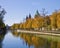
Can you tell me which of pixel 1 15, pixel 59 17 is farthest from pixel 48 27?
pixel 1 15

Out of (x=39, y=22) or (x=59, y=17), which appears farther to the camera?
(x=39, y=22)

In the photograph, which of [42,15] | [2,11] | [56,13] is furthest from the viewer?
[42,15]

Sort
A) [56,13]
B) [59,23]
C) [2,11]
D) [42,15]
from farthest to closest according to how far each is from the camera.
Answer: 1. [42,15]
2. [56,13]
3. [59,23]
4. [2,11]

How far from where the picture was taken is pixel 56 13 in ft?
238

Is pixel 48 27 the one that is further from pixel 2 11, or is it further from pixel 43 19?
pixel 2 11

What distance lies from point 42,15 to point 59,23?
806 inches

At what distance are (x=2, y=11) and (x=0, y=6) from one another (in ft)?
5.81

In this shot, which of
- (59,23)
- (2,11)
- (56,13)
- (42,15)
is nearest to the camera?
(2,11)

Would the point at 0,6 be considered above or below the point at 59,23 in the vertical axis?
above

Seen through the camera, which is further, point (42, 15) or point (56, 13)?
point (42, 15)

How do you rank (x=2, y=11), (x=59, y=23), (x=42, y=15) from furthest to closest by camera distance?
1. (x=42, y=15)
2. (x=59, y=23)
3. (x=2, y=11)

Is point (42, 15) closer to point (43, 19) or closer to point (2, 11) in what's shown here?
point (43, 19)

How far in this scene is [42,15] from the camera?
85.8 meters

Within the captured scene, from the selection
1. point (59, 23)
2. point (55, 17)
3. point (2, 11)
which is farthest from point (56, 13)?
point (2, 11)
